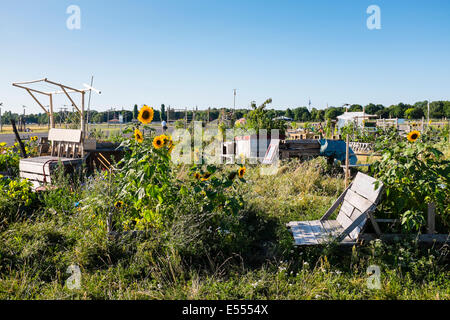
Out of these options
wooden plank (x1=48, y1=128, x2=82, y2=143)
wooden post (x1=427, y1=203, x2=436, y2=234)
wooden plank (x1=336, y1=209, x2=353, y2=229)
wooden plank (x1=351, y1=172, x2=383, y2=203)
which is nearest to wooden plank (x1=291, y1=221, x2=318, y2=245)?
wooden plank (x1=336, y1=209, x2=353, y2=229)

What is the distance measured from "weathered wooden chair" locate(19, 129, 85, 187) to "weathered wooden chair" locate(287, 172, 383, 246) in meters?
3.74

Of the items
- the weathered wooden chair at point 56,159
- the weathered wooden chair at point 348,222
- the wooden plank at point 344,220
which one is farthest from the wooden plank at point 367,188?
the weathered wooden chair at point 56,159

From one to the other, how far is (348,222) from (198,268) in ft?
5.50

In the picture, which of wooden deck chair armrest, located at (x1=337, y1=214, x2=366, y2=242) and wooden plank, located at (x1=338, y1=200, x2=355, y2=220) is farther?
wooden plank, located at (x1=338, y1=200, x2=355, y2=220)

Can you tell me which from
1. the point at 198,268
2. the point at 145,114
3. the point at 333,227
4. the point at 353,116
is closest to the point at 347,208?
the point at 333,227

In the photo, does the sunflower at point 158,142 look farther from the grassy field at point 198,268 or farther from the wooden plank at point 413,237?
the wooden plank at point 413,237

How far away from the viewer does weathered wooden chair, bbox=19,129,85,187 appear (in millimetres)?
5196

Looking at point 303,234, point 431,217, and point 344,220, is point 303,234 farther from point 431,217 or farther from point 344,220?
point 431,217

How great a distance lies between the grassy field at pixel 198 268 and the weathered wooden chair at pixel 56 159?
1675mm

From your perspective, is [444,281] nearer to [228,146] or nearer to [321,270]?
[321,270]

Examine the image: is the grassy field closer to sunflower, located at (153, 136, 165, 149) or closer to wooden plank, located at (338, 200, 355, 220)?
wooden plank, located at (338, 200, 355, 220)

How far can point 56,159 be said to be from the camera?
553 cm
